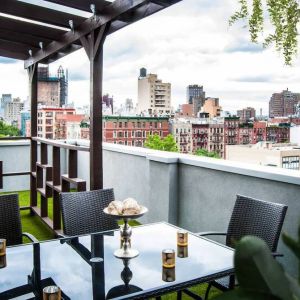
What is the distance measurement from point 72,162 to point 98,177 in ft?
1.88

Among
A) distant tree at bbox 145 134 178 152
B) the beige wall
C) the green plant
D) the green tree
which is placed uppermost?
the green tree

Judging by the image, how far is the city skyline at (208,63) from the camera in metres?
3.02

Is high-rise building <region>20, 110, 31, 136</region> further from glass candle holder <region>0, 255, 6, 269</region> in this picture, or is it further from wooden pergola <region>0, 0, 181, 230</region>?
glass candle holder <region>0, 255, 6, 269</region>

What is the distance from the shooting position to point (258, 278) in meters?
0.28

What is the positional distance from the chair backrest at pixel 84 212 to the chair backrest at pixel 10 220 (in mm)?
309

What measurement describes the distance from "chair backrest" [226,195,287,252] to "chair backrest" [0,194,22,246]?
56.4 inches

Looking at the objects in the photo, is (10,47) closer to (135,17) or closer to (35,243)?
(135,17)

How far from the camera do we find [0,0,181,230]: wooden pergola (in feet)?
11.0

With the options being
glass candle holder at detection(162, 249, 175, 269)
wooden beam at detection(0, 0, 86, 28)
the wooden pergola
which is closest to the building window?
the wooden pergola

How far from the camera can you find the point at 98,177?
400cm

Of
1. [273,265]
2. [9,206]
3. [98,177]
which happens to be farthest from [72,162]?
[273,265]

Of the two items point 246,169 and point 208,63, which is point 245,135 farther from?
point 208,63

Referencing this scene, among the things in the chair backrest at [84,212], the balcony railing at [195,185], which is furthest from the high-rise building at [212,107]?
the chair backrest at [84,212]

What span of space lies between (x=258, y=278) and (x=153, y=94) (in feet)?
41.7
